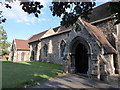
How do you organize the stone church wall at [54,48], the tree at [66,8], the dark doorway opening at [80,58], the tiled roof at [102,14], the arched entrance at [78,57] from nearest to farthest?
the tree at [66,8] → the arched entrance at [78,57] → the dark doorway opening at [80,58] → the tiled roof at [102,14] → the stone church wall at [54,48]

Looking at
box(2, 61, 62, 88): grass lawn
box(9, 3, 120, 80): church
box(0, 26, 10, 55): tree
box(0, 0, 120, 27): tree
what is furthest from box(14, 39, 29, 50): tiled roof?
box(0, 0, 120, 27): tree

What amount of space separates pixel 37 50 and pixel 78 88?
74.4 ft

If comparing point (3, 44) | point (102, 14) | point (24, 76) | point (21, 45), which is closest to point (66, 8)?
point (24, 76)

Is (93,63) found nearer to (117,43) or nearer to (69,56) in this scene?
(69,56)

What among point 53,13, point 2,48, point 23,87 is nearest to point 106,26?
point 53,13

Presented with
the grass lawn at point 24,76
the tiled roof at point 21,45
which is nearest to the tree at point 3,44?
the tiled roof at point 21,45

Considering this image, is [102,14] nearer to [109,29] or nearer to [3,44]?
[109,29]

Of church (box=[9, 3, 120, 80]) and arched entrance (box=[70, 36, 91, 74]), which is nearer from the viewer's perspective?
church (box=[9, 3, 120, 80])

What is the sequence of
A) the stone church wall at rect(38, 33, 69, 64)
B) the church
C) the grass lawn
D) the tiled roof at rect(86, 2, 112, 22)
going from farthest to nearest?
the stone church wall at rect(38, 33, 69, 64), the tiled roof at rect(86, 2, 112, 22), the church, the grass lawn

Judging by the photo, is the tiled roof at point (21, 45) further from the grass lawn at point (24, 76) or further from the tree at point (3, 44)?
the grass lawn at point (24, 76)

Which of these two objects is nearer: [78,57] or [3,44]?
[78,57]

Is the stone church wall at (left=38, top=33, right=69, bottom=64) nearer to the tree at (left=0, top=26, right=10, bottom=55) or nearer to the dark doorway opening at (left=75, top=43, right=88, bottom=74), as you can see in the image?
the dark doorway opening at (left=75, top=43, right=88, bottom=74)

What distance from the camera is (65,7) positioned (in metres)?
5.50

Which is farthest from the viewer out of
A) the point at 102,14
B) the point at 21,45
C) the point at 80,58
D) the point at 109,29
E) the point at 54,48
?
the point at 21,45
